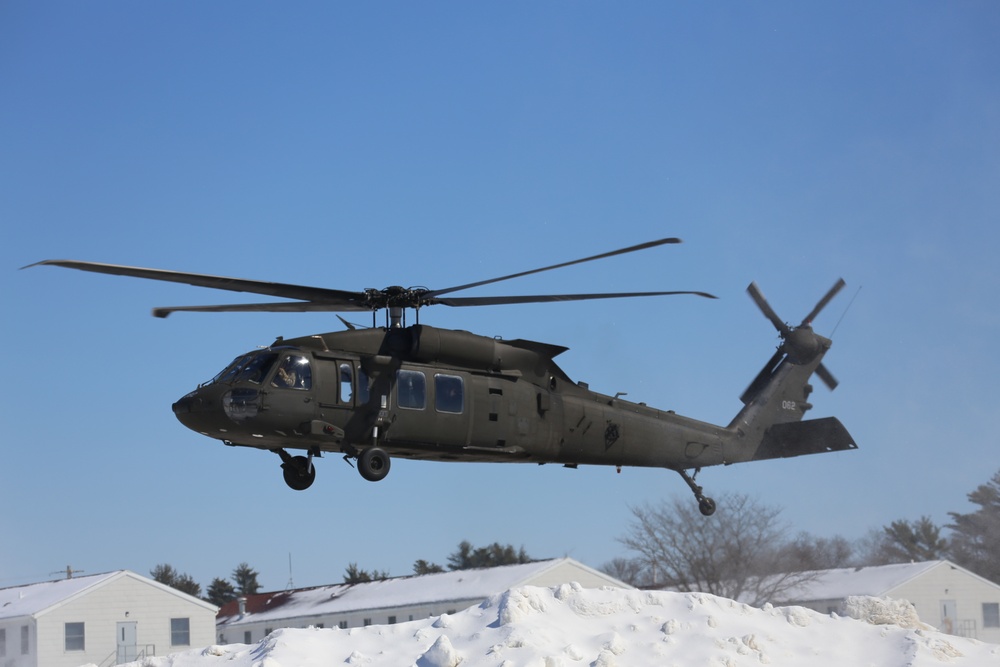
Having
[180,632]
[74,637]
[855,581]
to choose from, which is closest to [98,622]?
[74,637]

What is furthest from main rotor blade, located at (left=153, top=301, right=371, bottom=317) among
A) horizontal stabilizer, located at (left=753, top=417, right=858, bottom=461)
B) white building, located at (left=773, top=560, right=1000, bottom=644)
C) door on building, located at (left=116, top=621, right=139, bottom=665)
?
white building, located at (left=773, top=560, right=1000, bottom=644)

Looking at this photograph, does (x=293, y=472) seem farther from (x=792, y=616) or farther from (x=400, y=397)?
(x=792, y=616)

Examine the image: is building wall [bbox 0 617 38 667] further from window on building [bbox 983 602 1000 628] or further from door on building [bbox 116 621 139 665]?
window on building [bbox 983 602 1000 628]

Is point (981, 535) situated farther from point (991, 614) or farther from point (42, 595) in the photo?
point (42, 595)

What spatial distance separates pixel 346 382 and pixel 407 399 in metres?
1.07

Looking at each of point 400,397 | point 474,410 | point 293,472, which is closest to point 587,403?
point 474,410

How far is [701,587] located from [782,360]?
80.6 ft

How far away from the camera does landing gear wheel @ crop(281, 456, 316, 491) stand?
826 inches

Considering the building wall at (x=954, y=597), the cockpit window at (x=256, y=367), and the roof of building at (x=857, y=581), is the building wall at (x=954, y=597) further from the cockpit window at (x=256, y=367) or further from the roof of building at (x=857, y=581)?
the cockpit window at (x=256, y=367)

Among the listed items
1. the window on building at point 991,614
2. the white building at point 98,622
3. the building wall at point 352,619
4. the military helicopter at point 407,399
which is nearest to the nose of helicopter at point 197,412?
the military helicopter at point 407,399

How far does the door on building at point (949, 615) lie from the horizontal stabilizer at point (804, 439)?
96.7 feet

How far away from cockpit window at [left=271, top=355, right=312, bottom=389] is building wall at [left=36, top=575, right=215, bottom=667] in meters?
30.9

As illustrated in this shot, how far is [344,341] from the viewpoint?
2069cm

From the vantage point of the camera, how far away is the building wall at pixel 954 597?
169ft
